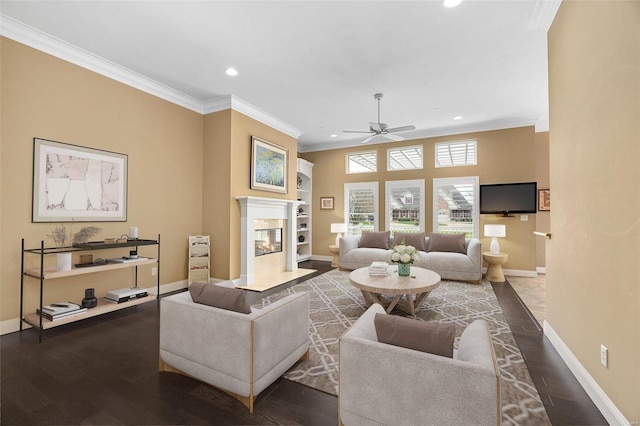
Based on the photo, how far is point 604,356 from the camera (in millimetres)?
1796

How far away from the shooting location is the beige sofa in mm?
5180

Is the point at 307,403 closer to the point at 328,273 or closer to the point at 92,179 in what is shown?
the point at 92,179

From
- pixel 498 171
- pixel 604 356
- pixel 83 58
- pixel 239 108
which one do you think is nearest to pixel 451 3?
pixel 604 356

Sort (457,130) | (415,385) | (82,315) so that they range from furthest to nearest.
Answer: (457,130) → (82,315) → (415,385)

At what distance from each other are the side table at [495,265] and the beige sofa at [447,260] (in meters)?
0.42

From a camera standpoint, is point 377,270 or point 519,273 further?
point 519,273

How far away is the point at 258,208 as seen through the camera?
529cm

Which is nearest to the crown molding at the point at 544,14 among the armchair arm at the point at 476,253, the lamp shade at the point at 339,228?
the armchair arm at the point at 476,253

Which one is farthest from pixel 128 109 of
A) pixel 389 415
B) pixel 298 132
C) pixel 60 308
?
pixel 389 415

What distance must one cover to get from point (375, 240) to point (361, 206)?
146 centimetres

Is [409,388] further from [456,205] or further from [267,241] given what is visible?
[456,205]

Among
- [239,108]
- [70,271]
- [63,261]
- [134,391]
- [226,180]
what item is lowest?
[134,391]

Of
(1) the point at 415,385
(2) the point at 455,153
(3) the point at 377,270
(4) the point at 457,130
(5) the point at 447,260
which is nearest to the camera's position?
(1) the point at 415,385

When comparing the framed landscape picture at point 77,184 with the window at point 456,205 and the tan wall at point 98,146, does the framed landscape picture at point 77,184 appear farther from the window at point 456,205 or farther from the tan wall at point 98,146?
Answer: the window at point 456,205
